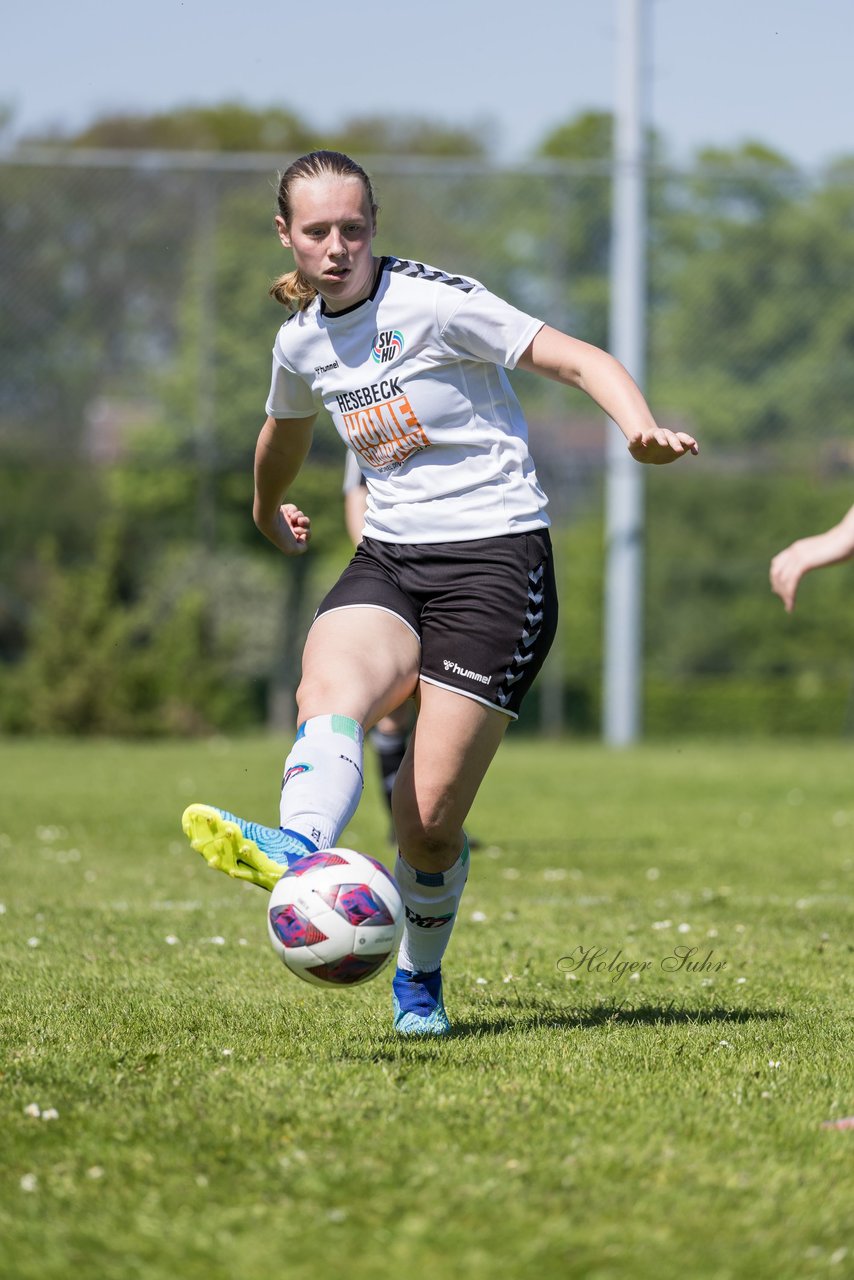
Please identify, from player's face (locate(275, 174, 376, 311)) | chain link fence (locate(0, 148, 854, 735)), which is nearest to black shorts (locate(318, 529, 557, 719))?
player's face (locate(275, 174, 376, 311))

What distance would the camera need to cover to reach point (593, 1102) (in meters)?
3.33

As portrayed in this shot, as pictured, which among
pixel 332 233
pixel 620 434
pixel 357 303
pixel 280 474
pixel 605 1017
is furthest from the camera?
pixel 620 434

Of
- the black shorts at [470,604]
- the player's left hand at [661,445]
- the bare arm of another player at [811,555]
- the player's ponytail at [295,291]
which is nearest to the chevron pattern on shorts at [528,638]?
the black shorts at [470,604]

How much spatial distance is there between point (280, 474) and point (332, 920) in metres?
1.58

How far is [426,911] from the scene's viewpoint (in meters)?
4.25

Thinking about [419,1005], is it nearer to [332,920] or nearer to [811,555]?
[332,920]

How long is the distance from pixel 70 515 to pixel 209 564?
218cm

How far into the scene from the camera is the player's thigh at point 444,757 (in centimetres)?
392

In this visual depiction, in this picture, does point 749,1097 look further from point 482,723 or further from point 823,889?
point 823,889

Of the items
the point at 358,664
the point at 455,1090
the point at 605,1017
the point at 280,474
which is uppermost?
the point at 280,474

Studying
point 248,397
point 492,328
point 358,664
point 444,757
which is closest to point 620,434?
point 248,397

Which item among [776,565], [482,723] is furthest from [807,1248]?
[776,565]

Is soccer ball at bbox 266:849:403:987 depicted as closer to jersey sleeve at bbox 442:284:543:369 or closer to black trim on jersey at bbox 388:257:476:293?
jersey sleeve at bbox 442:284:543:369

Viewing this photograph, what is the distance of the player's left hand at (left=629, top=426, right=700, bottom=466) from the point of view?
347cm
